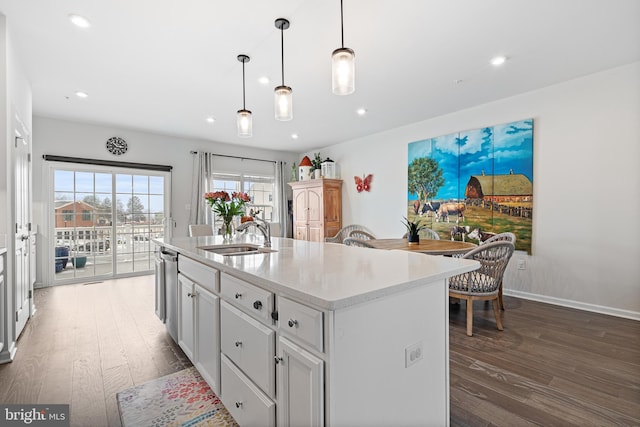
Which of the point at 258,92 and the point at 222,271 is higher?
the point at 258,92

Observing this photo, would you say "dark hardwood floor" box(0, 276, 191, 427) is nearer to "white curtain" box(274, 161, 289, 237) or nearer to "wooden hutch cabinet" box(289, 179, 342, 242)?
"wooden hutch cabinet" box(289, 179, 342, 242)

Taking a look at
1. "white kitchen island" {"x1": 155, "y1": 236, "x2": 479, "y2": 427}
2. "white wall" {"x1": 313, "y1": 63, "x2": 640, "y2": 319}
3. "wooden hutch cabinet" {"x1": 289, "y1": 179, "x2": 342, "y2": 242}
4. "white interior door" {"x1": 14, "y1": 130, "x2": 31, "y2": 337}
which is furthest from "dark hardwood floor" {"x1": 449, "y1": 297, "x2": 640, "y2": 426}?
"white interior door" {"x1": 14, "y1": 130, "x2": 31, "y2": 337}

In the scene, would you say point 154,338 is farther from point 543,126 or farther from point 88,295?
point 543,126

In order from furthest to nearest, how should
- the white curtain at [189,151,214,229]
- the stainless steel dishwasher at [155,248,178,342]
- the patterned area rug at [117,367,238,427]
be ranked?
the white curtain at [189,151,214,229]
the stainless steel dishwasher at [155,248,178,342]
the patterned area rug at [117,367,238,427]

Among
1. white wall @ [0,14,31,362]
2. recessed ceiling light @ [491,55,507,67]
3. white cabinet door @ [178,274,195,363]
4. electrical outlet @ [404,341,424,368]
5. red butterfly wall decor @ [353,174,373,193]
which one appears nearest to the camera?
electrical outlet @ [404,341,424,368]

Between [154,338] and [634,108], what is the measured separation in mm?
5124

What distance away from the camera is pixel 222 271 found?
5.39 ft

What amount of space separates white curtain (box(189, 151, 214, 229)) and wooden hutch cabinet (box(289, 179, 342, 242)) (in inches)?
70.3

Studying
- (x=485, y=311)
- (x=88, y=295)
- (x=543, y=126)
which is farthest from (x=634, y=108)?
(x=88, y=295)

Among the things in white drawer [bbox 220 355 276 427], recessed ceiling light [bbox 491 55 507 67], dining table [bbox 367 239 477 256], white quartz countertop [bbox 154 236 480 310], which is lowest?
white drawer [bbox 220 355 276 427]

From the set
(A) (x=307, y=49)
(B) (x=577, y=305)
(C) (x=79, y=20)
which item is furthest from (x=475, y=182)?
(C) (x=79, y=20)

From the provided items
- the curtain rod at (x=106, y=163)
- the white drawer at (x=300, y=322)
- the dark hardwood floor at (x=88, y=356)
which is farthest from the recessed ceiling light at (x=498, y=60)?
the curtain rod at (x=106, y=163)

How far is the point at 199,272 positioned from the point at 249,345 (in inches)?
28.3

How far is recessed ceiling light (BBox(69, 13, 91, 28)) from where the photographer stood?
7.54 feet
